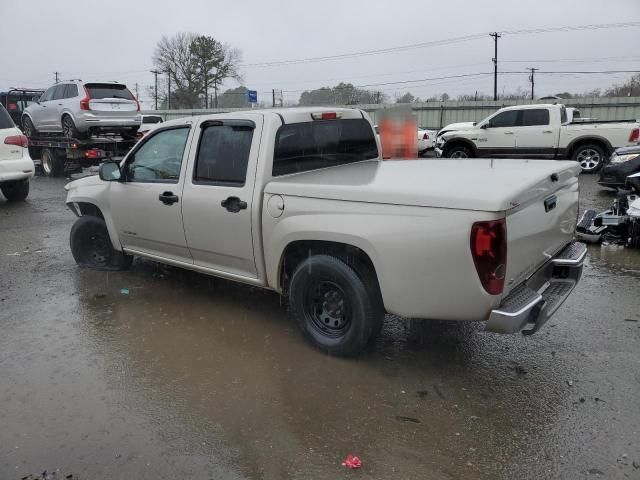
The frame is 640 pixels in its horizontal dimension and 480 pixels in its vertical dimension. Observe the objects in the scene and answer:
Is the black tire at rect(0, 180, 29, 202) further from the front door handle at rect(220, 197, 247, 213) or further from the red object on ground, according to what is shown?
the red object on ground

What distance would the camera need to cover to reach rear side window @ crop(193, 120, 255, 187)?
420cm

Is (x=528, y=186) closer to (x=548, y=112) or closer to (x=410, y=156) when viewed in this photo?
(x=410, y=156)

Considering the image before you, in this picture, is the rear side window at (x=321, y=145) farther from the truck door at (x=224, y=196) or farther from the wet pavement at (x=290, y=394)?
the wet pavement at (x=290, y=394)

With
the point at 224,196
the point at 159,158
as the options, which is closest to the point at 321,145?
the point at 224,196

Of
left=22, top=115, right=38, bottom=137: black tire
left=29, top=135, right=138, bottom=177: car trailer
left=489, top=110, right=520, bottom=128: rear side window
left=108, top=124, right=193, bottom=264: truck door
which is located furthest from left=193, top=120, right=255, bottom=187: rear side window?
left=22, top=115, right=38, bottom=137: black tire

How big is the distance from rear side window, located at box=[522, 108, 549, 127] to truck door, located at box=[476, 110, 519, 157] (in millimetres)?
229

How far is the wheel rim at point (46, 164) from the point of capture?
15828 mm

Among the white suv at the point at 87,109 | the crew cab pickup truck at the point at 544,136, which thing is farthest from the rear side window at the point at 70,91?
the crew cab pickup truck at the point at 544,136

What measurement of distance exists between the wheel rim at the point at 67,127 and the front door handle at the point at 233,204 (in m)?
12.2

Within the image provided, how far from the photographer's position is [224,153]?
4340 mm

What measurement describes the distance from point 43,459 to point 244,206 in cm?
207

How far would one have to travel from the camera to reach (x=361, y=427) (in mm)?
3074

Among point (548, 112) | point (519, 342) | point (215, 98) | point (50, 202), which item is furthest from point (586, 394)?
point (215, 98)

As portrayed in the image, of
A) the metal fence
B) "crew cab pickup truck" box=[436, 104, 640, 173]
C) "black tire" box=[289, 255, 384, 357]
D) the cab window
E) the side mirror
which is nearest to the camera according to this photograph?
"black tire" box=[289, 255, 384, 357]
